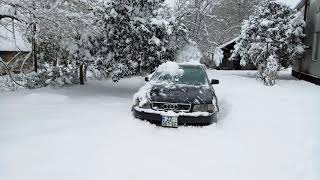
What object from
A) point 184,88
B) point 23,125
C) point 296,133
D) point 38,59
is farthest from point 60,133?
point 38,59

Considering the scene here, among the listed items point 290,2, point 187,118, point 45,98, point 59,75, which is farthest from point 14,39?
point 290,2

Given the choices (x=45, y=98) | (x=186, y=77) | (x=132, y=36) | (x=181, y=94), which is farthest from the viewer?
(x=132, y=36)

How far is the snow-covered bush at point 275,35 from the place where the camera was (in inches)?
825

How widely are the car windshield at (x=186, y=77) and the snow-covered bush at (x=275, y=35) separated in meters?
11.6

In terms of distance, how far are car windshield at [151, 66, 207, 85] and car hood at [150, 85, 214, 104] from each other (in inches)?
18.0

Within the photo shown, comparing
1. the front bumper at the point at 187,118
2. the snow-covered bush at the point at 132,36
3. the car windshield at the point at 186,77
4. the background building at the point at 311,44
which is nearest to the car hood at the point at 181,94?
the front bumper at the point at 187,118

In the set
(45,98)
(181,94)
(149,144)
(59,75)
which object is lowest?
(149,144)

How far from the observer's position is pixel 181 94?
7.92 metres

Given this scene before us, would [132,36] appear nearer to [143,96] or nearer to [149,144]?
[143,96]

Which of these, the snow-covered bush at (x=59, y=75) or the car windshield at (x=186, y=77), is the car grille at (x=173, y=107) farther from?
the snow-covered bush at (x=59, y=75)

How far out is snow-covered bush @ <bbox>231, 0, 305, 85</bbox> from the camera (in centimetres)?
2095

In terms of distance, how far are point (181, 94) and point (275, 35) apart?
15434 millimetres

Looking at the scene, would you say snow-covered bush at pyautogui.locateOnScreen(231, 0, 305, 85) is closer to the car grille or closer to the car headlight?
the car headlight

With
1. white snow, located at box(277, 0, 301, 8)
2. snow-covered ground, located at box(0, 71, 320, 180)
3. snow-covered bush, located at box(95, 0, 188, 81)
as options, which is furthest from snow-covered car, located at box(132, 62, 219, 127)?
white snow, located at box(277, 0, 301, 8)
